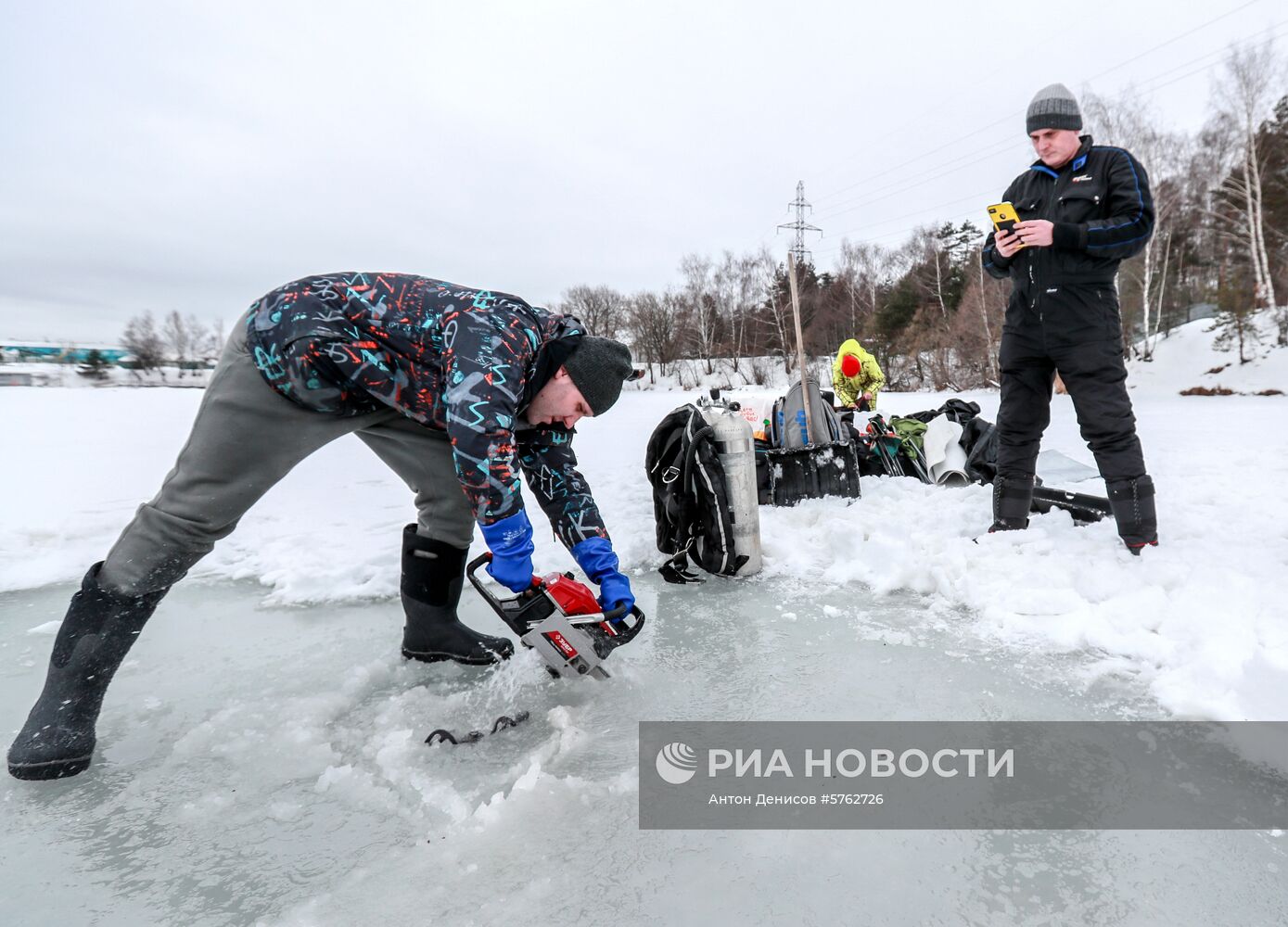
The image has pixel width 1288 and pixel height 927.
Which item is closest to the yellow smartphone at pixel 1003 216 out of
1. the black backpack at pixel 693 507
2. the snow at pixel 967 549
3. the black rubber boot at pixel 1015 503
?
the black rubber boot at pixel 1015 503

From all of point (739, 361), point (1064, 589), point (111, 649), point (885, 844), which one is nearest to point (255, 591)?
point (111, 649)

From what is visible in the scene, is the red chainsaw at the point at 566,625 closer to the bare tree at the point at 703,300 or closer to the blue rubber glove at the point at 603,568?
the blue rubber glove at the point at 603,568

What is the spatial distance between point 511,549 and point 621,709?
0.47 meters

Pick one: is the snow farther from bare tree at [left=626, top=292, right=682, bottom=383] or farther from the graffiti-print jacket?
bare tree at [left=626, top=292, right=682, bottom=383]

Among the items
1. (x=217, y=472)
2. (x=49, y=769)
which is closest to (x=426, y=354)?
(x=217, y=472)

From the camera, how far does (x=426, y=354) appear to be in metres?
1.57

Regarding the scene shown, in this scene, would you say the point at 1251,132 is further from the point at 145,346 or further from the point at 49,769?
the point at 145,346

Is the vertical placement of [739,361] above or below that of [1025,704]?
above

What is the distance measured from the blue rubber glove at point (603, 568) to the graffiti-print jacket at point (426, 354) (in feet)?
1.21

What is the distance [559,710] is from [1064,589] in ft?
5.15

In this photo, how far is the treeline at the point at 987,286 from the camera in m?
15.8

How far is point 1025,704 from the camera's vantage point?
1.52 meters

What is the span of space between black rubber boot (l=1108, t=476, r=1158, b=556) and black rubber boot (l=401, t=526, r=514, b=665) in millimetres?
2057

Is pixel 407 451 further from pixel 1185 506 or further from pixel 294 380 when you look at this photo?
pixel 1185 506
